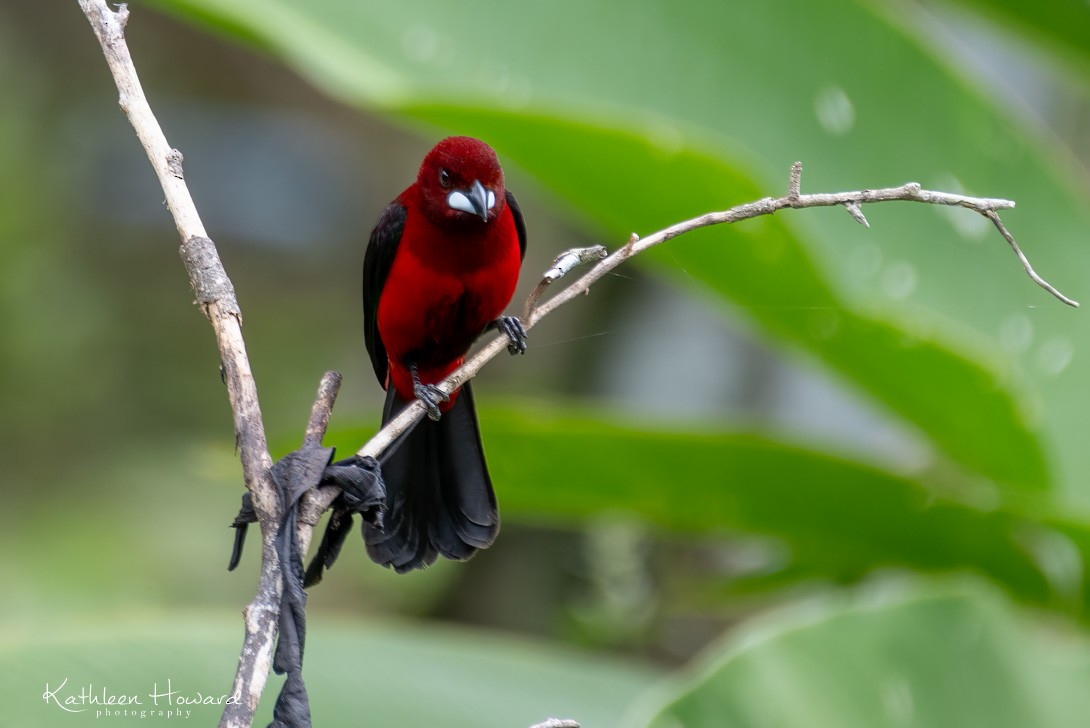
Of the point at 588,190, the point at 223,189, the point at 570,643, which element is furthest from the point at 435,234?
the point at 223,189

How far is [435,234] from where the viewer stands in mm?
1875

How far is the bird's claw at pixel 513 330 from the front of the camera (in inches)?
61.9

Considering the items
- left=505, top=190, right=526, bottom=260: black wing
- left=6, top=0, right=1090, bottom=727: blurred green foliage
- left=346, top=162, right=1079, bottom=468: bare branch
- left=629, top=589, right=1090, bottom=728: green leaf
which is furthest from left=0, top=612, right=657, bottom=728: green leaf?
left=346, top=162, right=1079, bottom=468: bare branch

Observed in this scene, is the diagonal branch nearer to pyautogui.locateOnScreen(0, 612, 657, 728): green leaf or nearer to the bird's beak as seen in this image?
the bird's beak

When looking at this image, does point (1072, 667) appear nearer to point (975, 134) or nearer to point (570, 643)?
point (975, 134)

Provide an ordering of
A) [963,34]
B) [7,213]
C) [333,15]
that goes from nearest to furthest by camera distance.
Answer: [333,15] < [963,34] < [7,213]

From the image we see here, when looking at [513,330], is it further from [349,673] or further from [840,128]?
[840,128]

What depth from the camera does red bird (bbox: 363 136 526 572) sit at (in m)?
1.67

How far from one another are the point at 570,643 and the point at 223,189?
151 inches

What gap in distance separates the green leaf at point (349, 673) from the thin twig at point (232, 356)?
82cm

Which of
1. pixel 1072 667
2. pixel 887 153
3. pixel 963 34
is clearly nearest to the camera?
pixel 1072 667

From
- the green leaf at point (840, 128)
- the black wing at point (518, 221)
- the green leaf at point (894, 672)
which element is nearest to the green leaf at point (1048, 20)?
the green leaf at point (840, 128)

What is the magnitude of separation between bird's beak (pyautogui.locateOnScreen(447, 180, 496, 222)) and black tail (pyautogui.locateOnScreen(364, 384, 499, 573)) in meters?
0.27

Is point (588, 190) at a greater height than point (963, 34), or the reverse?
point (963, 34)
